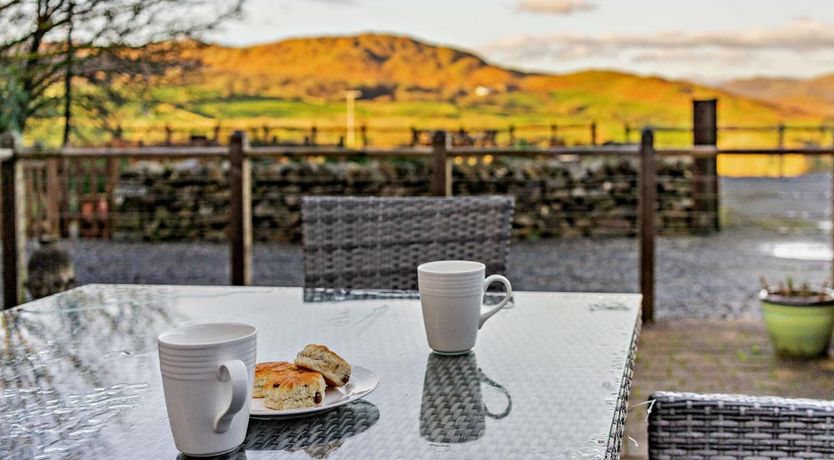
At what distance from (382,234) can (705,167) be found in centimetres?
722

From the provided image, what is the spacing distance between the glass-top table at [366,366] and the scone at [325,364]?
0.12 feet

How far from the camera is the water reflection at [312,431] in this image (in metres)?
0.69

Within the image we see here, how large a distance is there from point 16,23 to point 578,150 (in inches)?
132

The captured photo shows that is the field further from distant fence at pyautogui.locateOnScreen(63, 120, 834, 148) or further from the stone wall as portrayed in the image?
the stone wall

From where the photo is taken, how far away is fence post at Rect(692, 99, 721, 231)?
571cm

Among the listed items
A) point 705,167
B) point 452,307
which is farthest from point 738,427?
point 705,167

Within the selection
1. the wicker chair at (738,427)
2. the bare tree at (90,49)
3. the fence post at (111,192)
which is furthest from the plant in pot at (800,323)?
the fence post at (111,192)

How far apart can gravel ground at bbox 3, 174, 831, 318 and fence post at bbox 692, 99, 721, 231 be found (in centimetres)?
28

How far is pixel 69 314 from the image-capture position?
127 centimetres

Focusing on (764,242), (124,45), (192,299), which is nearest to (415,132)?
(764,242)

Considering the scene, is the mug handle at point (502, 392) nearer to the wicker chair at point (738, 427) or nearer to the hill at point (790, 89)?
the wicker chair at point (738, 427)

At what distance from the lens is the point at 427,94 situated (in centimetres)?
1084

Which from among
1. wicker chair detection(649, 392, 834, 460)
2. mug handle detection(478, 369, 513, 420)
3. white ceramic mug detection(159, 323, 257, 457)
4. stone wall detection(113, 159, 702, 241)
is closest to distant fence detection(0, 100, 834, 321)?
wicker chair detection(649, 392, 834, 460)

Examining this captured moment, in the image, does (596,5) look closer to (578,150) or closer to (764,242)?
(764,242)
